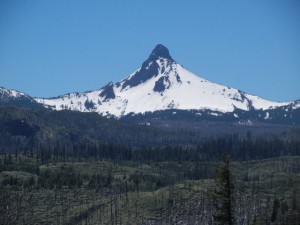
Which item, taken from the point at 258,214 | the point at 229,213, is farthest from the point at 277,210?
the point at 229,213

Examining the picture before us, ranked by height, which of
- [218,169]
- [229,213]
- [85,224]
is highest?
[218,169]

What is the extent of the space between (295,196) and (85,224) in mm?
71789

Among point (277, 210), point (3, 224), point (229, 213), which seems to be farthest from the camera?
point (277, 210)

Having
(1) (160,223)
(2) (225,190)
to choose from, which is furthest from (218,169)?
(1) (160,223)

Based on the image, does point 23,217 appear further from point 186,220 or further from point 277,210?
point 277,210

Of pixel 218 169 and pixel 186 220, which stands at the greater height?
pixel 218 169

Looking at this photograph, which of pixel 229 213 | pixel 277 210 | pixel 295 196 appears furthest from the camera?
pixel 295 196

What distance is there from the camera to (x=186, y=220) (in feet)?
650

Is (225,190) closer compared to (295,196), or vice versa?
(225,190)

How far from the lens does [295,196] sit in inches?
7726

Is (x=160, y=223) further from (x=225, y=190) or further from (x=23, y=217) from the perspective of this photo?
(x=225, y=190)

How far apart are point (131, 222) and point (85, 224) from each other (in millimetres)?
15681

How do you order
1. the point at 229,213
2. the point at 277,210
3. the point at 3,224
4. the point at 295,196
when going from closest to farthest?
1. the point at 229,213
2. the point at 3,224
3. the point at 277,210
4. the point at 295,196

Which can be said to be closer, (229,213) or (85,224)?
(229,213)
